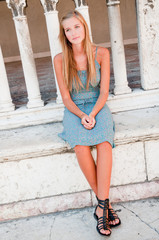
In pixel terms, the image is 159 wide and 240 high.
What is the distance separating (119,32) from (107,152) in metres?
1.10

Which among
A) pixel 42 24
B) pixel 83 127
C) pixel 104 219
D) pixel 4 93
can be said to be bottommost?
pixel 104 219

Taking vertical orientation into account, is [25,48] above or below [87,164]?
above

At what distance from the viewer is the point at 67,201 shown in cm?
229

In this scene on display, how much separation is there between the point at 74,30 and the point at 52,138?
805 millimetres

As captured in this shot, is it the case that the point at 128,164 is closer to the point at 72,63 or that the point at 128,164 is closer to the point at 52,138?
the point at 52,138

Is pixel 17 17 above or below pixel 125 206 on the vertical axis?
above

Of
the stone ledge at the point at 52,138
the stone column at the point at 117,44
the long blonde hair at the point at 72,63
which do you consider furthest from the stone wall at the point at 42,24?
the stone ledge at the point at 52,138

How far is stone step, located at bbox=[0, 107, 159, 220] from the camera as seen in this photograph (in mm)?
2152

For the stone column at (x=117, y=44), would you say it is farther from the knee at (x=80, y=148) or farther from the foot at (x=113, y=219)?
the foot at (x=113, y=219)

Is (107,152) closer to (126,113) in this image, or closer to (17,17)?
(126,113)

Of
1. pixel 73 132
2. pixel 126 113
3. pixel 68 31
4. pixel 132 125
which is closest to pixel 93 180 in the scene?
pixel 73 132

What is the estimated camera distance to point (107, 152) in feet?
6.58

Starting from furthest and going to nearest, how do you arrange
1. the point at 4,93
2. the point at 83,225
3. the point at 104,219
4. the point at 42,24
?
the point at 42,24 < the point at 4,93 < the point at 83,225 < the point at 104,219

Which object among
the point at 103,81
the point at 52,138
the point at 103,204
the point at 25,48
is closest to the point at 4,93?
the point at 25,48
